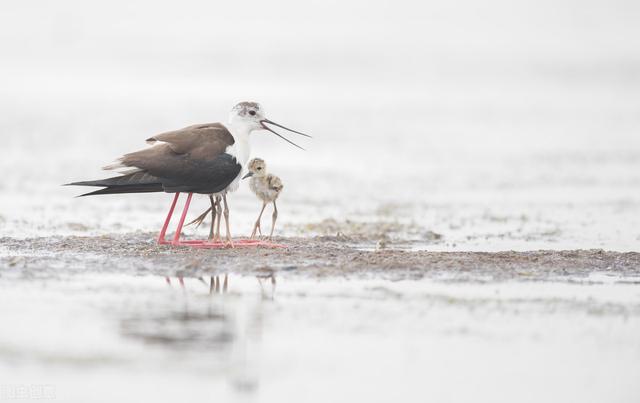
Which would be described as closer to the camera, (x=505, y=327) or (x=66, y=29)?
(x=505, y=327)

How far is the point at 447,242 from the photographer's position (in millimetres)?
11297

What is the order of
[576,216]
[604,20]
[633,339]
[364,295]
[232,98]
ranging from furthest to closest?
[604,20]
[232,98]
[576,216]
[364,295]
[633,339]

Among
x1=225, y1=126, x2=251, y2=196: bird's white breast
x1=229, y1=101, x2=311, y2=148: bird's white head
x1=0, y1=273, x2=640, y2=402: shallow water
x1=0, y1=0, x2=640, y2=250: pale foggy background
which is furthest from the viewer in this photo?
x1=0, y1=0, x2=640, y2=250: pale foggy background

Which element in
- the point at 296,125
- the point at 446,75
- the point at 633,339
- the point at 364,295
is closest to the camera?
the point at 633,339

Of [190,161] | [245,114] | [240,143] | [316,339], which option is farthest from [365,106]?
[316,339]

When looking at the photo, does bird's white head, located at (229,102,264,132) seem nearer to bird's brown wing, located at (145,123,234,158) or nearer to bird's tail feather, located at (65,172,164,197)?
bird's brown wing, located at (145,123,234,158)

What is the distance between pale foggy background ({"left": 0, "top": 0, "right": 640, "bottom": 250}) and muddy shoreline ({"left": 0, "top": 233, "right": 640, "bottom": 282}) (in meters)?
1.47

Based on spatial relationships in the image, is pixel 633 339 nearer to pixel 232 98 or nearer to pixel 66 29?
pixel 232 98

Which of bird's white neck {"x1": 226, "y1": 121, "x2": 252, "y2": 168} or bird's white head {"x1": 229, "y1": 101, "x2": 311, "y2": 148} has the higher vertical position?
bird's white head {"x1": 229, "y1": 101, "x2": 311, "y2": 148}

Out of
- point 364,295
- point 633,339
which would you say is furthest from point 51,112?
point 633,339

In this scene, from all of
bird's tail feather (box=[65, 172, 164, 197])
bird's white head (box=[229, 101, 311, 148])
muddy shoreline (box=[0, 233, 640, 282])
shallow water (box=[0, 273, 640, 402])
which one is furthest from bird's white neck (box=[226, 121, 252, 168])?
shallow water (box=[0, 273, 640, 402])

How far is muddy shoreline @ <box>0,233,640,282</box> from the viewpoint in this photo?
28.6 feet

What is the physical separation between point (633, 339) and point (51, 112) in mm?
17393

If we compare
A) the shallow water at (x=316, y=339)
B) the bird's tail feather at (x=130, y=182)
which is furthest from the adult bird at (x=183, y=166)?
the shallow water at (x=316, y=339)
